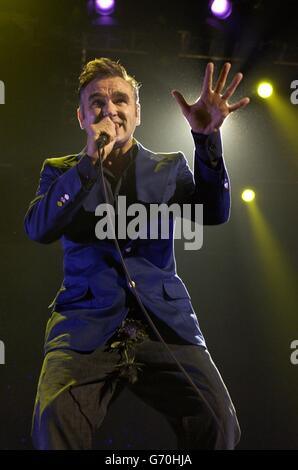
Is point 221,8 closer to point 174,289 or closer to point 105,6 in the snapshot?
point 105,6

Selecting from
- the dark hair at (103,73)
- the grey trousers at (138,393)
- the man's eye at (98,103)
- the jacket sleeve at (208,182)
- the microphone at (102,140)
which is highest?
the dark hair at (103,73)

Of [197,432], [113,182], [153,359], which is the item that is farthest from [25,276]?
[197,432]

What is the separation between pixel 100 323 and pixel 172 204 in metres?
0.58

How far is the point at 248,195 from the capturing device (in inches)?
111

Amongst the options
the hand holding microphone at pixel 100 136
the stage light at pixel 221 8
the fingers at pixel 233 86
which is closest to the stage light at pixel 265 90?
the stage light at pixel 221 8

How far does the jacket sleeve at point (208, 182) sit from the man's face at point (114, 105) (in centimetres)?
27

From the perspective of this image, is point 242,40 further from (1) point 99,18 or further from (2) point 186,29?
(1) point 99,18

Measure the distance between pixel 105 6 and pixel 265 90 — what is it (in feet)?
2.95

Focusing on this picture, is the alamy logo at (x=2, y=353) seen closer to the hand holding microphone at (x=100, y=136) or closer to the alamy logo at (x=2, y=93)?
the hand holding microphone at (x=100, y=136)

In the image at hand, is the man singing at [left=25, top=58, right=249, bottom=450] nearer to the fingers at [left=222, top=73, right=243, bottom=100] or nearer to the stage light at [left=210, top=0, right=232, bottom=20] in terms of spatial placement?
the fingers at [left=222, top=73, right=243, bottom=100]

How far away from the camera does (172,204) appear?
2.17 m

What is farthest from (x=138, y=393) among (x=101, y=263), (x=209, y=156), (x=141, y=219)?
(x=209, y=156)

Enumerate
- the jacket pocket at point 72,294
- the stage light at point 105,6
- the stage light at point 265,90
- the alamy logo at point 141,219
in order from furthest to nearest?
the stage light at point 265,90
the stage light at point 105,6
the alamy logo at point 141,219
the jacket pocket at point 72,294

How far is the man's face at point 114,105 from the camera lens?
212cm
